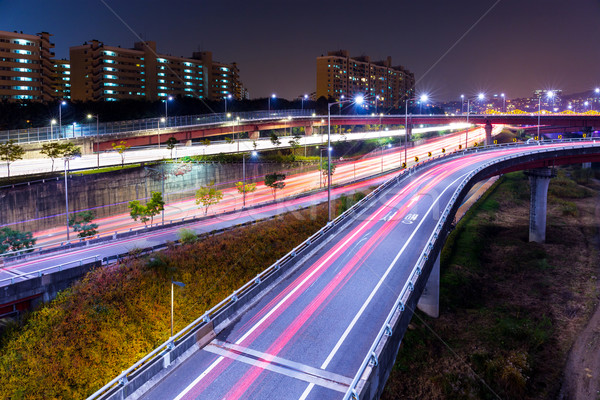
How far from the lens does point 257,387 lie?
566 inches

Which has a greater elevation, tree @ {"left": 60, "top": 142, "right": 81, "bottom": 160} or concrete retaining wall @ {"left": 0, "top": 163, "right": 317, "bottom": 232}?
tree @ {"left": 60, "top": 142, "right": 81, "bottom": 160}

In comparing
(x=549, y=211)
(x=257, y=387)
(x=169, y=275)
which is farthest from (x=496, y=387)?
(x=549, y=211)

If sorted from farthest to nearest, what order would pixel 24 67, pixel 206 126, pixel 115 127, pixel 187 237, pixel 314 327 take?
pixel 24 67, pixel 206 126, pixel 115 127, pixel 187 237, pixel 314 327

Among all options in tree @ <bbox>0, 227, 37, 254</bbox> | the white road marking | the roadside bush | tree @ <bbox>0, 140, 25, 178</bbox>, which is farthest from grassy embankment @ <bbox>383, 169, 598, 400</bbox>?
tree @ <bbox>0, 140, 25, 178</bbox>

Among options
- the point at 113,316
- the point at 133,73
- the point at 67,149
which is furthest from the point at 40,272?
the point at 133,73

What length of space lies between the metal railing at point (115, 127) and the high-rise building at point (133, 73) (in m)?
61.1

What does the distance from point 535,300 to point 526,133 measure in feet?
379

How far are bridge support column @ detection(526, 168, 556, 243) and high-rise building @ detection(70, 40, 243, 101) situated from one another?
112340 millimetres

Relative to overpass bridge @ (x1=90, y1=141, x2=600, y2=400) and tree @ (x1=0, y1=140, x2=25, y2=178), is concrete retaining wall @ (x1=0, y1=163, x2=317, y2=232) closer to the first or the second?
tree @ (x1=0, y1=140, x2=25, y2=178)

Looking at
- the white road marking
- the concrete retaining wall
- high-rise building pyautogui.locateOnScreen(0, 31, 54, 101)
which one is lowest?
the white road marking

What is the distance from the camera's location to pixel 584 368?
2617cm

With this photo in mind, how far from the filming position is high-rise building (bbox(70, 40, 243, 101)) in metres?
125

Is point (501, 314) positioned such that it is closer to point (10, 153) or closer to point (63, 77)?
point (10, 153)

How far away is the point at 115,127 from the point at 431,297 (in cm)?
5171
